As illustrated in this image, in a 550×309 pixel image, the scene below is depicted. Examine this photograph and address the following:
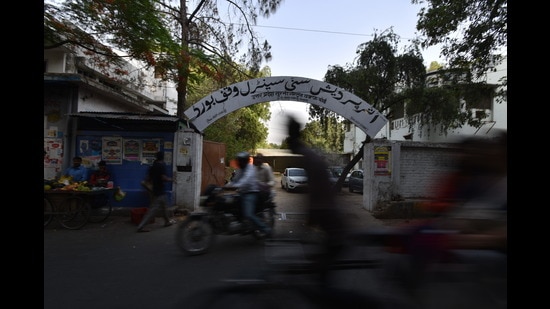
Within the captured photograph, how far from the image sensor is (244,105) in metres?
10.1

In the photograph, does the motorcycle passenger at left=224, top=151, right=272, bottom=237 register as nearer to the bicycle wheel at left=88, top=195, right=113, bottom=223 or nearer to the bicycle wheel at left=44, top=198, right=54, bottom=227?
the bicycle wheel at left=88, top=195, right=113, bottom=223

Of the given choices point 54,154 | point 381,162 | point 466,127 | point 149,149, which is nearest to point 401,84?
point 466,127

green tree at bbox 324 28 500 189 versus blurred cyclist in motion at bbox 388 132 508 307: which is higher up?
green tree at bbox 324 28 500 189

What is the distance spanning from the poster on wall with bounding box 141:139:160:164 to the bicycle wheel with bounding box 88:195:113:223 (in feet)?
4.95

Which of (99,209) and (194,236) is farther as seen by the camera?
(99,209)

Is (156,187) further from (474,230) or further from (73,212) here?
(474,230)

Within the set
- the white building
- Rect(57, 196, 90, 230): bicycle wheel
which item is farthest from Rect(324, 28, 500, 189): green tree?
Rect(57, 196, 90, 230): bicycle wheel

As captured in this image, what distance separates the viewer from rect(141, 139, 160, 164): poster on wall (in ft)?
31.5

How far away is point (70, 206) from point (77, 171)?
152cm

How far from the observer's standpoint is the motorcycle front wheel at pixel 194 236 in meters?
5.69

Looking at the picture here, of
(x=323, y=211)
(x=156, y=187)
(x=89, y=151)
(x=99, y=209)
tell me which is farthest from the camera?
(x=89, y=151)

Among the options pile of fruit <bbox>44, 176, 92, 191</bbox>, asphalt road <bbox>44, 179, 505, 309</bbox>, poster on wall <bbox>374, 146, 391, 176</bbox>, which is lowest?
asphalt road <bbox>44, 179, 505, 309</bbox>
